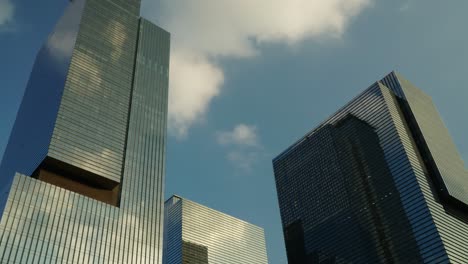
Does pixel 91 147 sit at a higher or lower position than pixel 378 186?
lower

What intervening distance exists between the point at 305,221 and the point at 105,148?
8103 centimetres

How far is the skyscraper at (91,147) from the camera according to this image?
93812 mm

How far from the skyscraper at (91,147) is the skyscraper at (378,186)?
2490 inches

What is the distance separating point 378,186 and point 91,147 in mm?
83501

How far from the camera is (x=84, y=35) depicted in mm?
→ 129875

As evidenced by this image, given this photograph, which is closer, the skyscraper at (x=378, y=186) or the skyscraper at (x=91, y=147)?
the skyscraper at (x=91, y=147)

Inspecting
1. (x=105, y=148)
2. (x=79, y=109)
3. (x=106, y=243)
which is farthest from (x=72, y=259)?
Answer: (x=79, y=109)

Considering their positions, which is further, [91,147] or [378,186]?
[378,186]

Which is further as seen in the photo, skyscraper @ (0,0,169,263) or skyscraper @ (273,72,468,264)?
skyscraper @ (273,72,468,264)

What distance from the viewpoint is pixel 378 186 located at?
485ft

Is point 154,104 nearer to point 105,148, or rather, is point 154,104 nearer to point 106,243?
point 105,148

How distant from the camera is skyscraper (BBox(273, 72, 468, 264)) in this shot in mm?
130500

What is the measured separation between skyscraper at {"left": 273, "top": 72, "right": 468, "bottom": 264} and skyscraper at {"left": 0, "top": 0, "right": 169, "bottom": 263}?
2490 inches

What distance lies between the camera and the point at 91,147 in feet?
361
